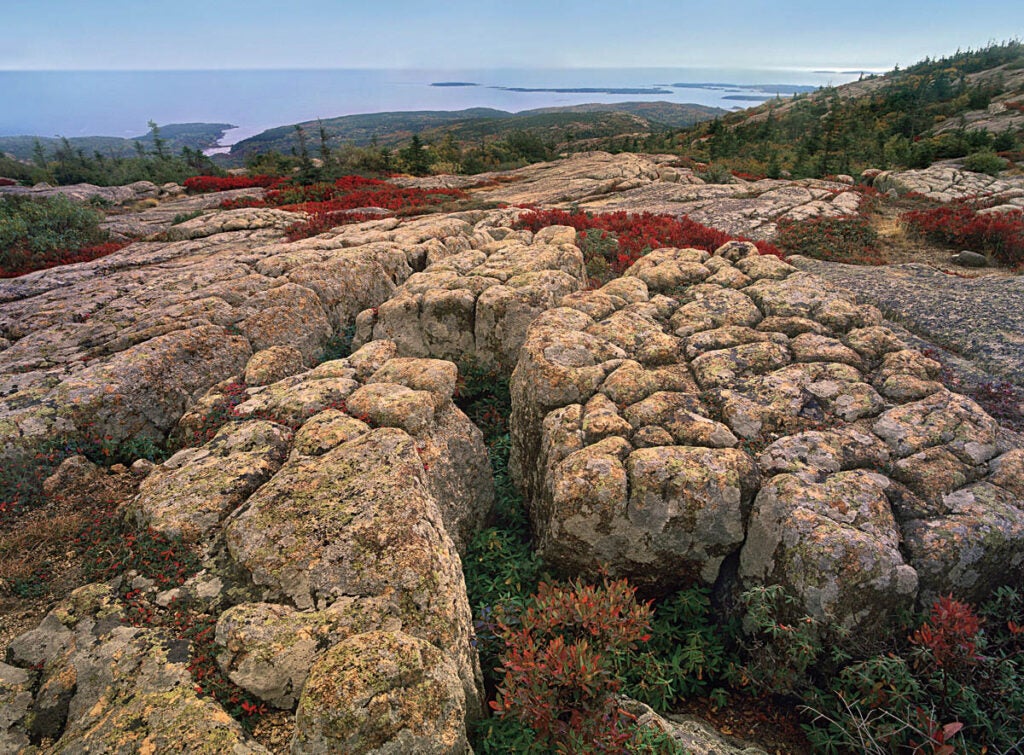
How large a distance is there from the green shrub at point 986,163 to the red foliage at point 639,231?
2685 centimetres

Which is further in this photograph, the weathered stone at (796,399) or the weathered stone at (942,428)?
the weathered stone at (796,399)

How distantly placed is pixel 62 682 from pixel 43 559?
289cm

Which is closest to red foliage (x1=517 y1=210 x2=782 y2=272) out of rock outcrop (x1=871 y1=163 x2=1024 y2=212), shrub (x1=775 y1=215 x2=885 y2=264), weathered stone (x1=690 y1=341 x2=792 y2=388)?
shrub (x1=775 y1=215 x2=885 y2=264)

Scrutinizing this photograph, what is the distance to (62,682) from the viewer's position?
15.6 feet

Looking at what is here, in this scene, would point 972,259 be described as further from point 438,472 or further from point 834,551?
point 438,472

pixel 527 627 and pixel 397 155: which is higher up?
pixel 397 155

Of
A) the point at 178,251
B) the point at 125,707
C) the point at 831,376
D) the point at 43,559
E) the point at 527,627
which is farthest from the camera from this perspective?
the point at 178,251

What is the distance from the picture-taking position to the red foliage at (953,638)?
200 inches

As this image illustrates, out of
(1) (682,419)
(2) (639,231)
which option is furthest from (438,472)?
(2) (639,231)

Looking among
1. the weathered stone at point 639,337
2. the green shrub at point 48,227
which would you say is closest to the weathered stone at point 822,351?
the weathered stone at point 639,337

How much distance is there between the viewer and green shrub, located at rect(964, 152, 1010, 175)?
106ft

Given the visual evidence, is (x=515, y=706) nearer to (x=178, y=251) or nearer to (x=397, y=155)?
(x=178, y=251)

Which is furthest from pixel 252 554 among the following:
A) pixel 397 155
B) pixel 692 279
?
pixel 397 155

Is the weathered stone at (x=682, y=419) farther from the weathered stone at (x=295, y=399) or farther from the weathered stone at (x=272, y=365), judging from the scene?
the weathered stone at (x=272, y=365)
